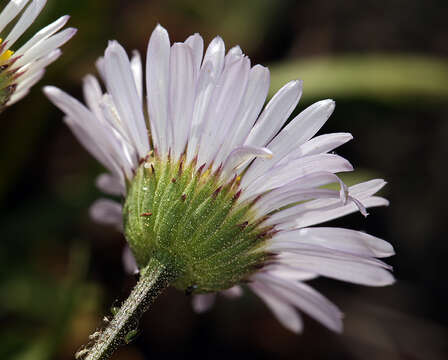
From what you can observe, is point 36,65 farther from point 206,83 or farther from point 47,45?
point 206,83

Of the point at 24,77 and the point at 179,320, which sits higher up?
the point at 24,77

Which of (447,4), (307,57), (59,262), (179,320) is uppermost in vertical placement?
(447,4)

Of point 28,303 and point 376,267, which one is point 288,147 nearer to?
point 376,267

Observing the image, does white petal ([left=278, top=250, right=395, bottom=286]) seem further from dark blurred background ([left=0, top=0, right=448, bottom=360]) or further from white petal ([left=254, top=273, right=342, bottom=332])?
dark blurred background ([left=0, top=0, right=448, bottom=360])

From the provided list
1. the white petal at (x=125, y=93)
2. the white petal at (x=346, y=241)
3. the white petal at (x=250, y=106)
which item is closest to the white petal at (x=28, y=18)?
the white petal at (x=125, y=93)

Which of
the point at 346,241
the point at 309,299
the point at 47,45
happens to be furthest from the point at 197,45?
the point at 309,299

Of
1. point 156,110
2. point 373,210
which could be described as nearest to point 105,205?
point 156,110

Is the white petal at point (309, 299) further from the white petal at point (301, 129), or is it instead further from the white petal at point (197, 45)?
the white petal at point (197, 45)

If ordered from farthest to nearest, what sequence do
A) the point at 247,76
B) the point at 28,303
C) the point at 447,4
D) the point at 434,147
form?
the point at 447,4, the point at 434,147, the point at 28,303, the point at 247,76
